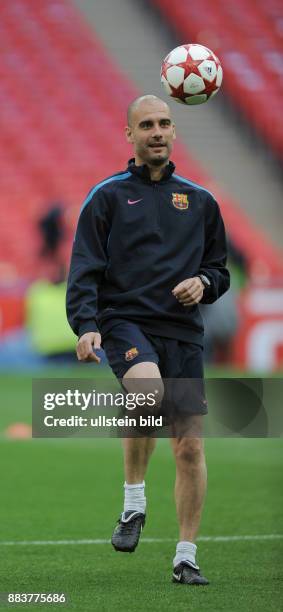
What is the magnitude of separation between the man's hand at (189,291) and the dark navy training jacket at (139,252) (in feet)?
0.31

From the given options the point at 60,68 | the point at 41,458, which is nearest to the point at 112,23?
the point at 60,68

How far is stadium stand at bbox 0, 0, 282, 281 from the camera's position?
2048 centimetres

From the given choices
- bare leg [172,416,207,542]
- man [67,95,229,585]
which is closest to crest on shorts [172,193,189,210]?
man [67,95,229,585]

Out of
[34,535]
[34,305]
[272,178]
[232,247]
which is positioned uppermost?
[272,178]

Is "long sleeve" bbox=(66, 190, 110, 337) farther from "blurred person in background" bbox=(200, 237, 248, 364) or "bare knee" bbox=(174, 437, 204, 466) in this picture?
"blurred person in background" bbox=(200, 237, 248, 364)

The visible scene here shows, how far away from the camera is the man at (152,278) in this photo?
509 centimetres

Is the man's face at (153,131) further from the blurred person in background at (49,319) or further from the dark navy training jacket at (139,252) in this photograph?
the blurred person in background at (49,319)

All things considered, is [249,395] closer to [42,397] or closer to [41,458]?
[41,458]

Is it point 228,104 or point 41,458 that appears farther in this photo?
point 228,104

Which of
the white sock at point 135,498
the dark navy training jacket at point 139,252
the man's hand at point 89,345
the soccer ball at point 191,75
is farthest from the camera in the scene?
the soccer ball at point 191,75

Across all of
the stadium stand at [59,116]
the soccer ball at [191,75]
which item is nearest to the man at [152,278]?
the soccer ball at [191,75]

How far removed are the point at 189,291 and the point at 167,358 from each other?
32 centimetres

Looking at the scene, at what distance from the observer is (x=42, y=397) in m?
5.40

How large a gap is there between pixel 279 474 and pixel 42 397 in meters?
4.11
